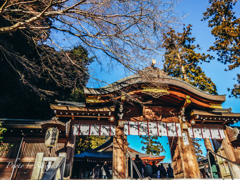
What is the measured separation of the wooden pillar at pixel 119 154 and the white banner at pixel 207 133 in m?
3.70

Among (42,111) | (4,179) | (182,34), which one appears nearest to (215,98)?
(4,179)

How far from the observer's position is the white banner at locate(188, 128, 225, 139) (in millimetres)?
7938

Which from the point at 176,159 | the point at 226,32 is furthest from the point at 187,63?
the point at 176,159

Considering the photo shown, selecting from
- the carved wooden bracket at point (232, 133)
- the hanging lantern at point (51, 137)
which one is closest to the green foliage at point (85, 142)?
the hanging lantern at point (51, 137)

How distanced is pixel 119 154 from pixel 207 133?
4969mm

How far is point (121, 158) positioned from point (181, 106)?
401 cm

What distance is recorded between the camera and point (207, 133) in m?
8.03

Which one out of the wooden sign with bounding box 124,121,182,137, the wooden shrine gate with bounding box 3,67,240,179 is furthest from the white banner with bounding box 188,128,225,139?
the wooden sign with bounding box 124,121,182,137

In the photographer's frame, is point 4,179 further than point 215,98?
No

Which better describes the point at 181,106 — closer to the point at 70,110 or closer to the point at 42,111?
the point at 70,110

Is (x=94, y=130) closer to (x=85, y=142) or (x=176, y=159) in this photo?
(x=176, y=159)

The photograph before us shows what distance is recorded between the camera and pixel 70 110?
676cm

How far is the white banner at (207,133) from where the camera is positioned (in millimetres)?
7938

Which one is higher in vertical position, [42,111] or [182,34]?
[182,34]
